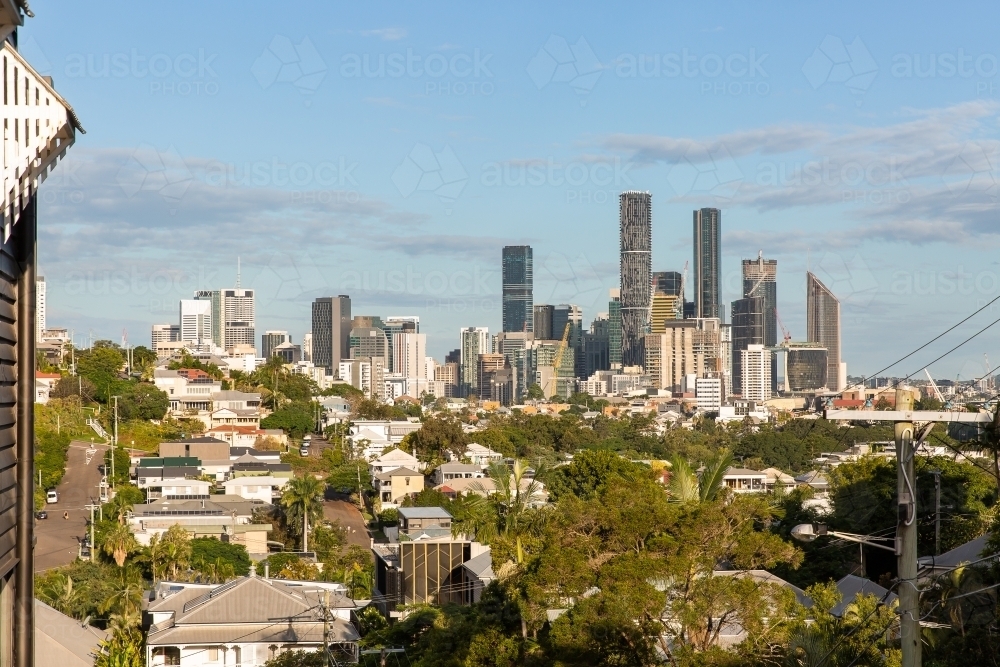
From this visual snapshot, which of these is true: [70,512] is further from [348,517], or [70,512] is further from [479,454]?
[479,454]

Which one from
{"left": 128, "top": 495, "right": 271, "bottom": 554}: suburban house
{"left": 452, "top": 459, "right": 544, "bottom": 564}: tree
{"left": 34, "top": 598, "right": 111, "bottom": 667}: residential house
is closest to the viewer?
{"left": 34, "top": 598, "right": 111, "bottom": 667}: residential house

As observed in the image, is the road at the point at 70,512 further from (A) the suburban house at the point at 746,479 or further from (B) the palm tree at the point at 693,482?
(A) the suburban house at the point at 746,479

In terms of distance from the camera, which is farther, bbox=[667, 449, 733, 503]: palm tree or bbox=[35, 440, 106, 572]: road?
bbox=[35, 440, 106, 572]: road

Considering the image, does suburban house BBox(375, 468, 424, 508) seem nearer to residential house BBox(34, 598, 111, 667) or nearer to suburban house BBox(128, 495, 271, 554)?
suburban house BBox(128, 495, 271, 554)

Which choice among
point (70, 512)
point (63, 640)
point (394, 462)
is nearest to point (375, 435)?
point (394, 462)

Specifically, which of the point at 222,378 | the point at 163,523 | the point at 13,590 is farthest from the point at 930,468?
the point at 222,378

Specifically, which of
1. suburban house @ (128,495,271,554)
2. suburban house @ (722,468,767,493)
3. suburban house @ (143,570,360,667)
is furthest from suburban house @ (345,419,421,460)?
suburban house @ (143,570,360,667)

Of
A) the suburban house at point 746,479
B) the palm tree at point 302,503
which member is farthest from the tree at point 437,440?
the palm tree at point 302,503
